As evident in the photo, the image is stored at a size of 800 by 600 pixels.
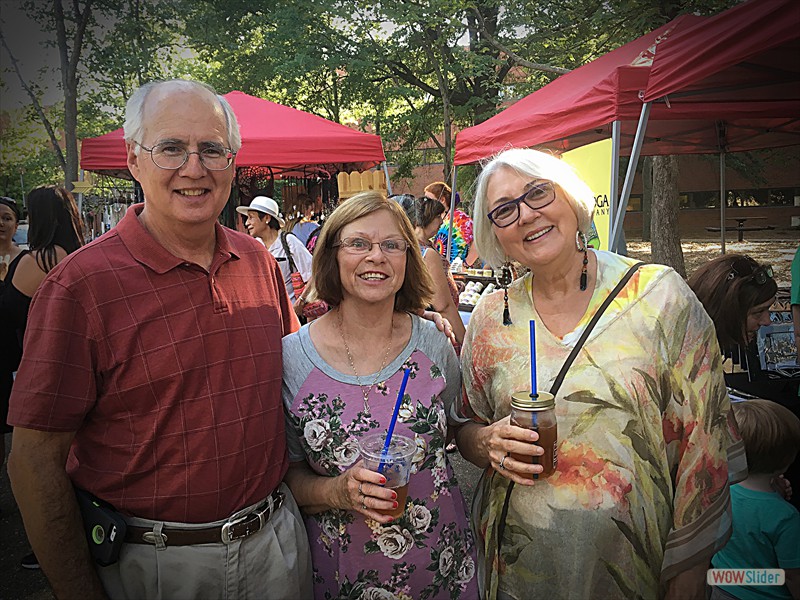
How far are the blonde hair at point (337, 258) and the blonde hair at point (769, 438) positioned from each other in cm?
143

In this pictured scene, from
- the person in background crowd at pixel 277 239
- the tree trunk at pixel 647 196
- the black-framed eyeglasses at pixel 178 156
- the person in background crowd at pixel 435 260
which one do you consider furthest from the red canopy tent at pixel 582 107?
the tree trunk at pixel 647 196

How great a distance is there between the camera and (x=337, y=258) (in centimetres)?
198

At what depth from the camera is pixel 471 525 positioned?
1.99 m

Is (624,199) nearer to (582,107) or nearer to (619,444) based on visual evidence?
(582,107)

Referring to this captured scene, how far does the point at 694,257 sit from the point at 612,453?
17611 mm

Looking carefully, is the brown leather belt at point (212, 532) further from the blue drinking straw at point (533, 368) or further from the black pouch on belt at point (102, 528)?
the blue drinking straw at point (533, 368)

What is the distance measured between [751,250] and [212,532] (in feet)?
66.3

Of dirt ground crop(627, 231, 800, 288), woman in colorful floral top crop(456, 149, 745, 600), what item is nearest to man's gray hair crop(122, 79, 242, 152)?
woman in colorful floral top crop(456, 149, 745, 600)

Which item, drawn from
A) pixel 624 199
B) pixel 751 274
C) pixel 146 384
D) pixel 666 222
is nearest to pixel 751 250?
pixel 666 222

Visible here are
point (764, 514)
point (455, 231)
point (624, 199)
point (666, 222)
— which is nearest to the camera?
point (764, 514)

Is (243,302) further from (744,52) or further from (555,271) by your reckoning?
(744,52)

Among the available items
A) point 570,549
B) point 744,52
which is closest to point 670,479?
point 570,549

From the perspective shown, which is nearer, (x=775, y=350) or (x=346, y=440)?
(x=346, y=440)

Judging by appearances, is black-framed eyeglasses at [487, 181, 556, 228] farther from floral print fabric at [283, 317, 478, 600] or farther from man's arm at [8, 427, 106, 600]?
man's arm at [8, 427, 106, 600]
